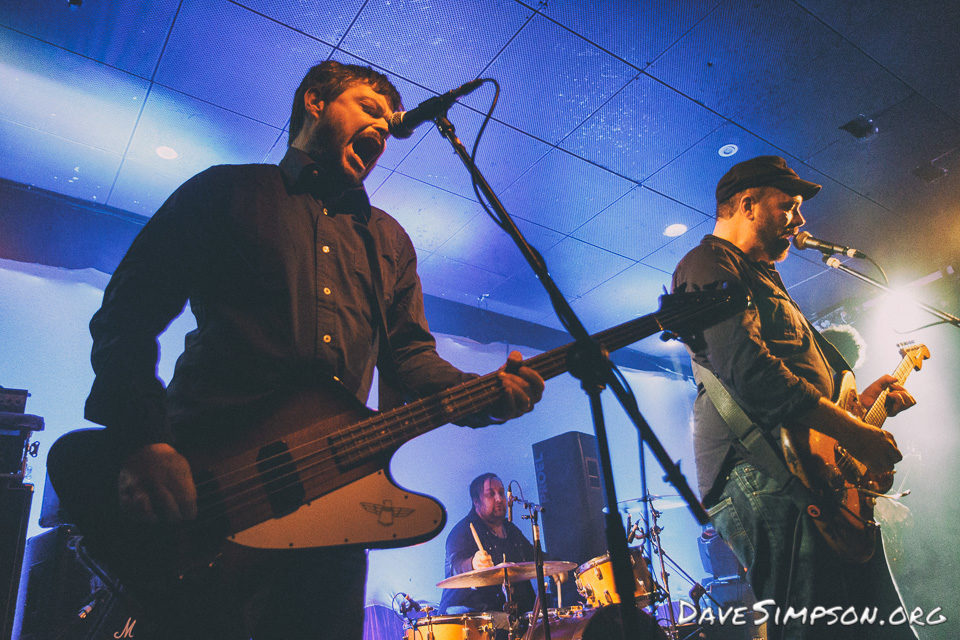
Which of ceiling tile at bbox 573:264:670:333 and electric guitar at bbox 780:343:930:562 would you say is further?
ceiling tile at bbox 573:264:670:333

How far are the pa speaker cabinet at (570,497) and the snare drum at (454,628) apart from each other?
2129 millimetres

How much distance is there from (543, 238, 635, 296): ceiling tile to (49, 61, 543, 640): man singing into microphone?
468 centimetres

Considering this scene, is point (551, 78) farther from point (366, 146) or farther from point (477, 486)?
point (477, 486)

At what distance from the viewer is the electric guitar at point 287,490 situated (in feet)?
3.53

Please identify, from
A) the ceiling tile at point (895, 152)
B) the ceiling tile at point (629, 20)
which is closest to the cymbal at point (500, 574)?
the ceiling tile at point (629, 20)

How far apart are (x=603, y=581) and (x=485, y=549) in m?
1.25

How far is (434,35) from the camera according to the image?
4.07 meters

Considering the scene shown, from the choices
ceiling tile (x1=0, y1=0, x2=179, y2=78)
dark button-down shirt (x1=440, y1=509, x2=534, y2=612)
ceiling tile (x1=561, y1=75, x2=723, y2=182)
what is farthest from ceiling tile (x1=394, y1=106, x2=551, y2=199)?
dark button-down shirt (x1=440, y1=509, x2=534, y2=612)

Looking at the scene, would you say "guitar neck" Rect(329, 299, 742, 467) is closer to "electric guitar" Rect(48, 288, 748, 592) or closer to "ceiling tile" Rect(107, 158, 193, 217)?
"electric guitar" Rect(48, 288, 748, 592)

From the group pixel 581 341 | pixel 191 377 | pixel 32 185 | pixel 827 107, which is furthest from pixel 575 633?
pixel 32 185

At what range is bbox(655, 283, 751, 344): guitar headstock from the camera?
205 centimetres

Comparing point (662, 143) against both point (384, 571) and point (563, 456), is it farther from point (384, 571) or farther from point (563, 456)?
point (384, 571)

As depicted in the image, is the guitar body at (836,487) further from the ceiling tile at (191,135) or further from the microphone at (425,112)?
the ceiling tile at (191,135)

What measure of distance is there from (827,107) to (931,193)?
2.18 m
